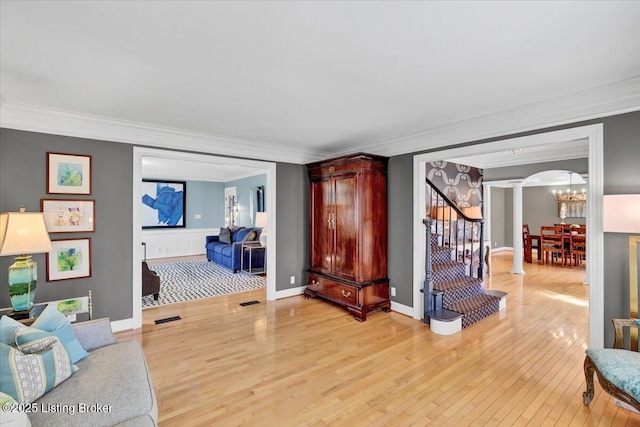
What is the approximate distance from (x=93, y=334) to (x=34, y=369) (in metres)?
0.67

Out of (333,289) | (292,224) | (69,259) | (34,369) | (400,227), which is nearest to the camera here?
(34,369)

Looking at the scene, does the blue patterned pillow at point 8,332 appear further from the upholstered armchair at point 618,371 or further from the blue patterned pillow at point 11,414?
the upholstered armchair at point 618,371

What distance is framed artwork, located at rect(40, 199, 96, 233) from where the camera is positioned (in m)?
3.29

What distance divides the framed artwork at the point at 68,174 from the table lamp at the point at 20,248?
938 millimetres

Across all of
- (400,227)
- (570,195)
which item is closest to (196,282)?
(400,227)

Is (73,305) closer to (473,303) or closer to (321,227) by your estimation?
(321,227)

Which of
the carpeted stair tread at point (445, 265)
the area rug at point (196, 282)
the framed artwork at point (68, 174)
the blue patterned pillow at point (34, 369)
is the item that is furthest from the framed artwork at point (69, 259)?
the carpeted stair tread at point (445, 265)

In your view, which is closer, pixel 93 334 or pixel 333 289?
pixel 93 334

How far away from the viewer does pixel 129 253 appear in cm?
377

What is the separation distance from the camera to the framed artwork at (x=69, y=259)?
3303 millimetres

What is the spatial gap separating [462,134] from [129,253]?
433cm

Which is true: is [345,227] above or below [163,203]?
below

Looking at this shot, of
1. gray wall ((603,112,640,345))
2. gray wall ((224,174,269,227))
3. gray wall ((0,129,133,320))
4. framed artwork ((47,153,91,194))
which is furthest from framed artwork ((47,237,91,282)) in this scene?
gray wall ((603,112,640,345))

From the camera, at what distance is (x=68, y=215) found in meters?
3.40
